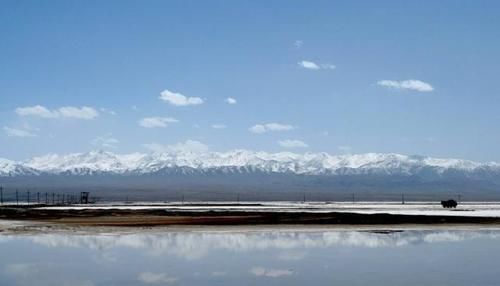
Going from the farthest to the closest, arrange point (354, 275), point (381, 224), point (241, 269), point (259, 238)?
point (381, 224) < point (259, 238) < point (241, 269) < point (354, 275)

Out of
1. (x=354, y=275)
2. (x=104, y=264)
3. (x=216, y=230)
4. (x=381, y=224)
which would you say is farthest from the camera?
(x=381, y=224)

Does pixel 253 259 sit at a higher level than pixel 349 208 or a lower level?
lower

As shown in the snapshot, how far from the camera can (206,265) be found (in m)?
27.0

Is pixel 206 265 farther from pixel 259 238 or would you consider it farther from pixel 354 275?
pixel 259 238

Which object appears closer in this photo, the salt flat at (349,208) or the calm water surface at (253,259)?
→ the calm water surface at (253,259)

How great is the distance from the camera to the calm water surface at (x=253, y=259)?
23.2 m

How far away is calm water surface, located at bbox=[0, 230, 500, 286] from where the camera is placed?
2317cm

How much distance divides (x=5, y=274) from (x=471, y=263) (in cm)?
1590

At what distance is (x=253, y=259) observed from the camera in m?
29.1

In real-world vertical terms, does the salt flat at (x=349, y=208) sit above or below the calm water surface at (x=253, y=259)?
Result: above

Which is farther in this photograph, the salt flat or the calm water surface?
the salt flat

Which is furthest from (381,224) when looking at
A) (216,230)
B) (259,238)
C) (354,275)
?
(354,275)

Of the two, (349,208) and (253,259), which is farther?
(349,208)

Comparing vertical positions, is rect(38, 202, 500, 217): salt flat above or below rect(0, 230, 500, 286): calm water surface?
above
